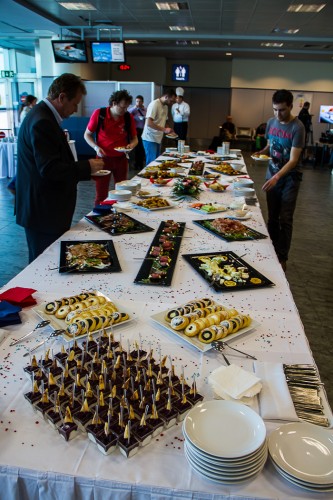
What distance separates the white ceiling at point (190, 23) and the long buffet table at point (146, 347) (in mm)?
6144

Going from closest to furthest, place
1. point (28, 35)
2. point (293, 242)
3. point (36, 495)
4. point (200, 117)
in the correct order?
point (36, 495), point (293, 242), point (28, 35), point (200, 117)

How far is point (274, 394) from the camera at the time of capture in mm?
1027

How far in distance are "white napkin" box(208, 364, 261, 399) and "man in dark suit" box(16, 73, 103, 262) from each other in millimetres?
1367

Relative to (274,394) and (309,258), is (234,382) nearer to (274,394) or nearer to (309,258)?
(274,394)

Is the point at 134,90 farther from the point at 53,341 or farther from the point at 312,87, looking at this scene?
the point at 53,341

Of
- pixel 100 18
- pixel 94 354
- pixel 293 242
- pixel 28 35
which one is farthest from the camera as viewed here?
pixel 28 35

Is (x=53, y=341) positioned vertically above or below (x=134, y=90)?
below

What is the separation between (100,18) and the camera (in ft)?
26.6

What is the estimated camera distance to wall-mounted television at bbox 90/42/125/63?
8.05m

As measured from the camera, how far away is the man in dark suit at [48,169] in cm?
202

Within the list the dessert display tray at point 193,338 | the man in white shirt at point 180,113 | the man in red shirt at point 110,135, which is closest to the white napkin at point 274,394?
the dessert display tray at point 193,338

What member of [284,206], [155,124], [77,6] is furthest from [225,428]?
[77,6]

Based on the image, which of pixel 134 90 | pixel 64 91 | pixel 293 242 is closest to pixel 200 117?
pixel 134 90

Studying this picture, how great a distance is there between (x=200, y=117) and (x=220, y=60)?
1911 millimetres
